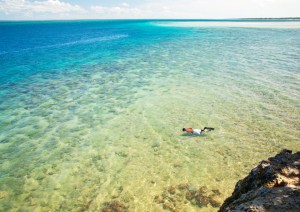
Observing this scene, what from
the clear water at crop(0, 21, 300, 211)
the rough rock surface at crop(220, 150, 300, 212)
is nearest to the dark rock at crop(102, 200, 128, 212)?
the clear water at crop(0, 21, 300, 211)

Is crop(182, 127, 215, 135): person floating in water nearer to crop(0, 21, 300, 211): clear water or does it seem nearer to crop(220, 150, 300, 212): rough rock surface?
crop(0, 21, 300, 211): clear water

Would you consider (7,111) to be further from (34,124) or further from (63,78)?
(63,78)

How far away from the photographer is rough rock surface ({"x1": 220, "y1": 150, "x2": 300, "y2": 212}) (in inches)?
149

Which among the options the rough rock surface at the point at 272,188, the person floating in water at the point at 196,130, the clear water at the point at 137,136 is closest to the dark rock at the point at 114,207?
the clear water at the point at 137,136

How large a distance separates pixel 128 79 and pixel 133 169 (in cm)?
1525

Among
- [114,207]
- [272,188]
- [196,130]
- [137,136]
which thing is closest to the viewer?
[272,188]

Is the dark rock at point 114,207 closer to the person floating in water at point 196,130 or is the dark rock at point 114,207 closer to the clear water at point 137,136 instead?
the clear water at point 137,136

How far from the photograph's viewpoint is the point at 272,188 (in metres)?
4.33

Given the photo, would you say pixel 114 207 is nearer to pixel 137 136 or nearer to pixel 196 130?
pixel 137 136

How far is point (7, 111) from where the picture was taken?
54.3ft

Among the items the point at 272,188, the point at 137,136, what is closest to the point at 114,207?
the point at 137,136

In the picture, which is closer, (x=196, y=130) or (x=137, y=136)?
(x=196, y=130)

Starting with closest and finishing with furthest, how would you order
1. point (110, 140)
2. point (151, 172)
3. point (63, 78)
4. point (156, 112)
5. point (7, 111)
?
point (151, 172) → point (110, 140) → point (156, 112) → point (7, 111) → point (63, 78)

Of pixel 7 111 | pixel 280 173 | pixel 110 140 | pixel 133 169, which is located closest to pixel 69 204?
pixel 133 169
